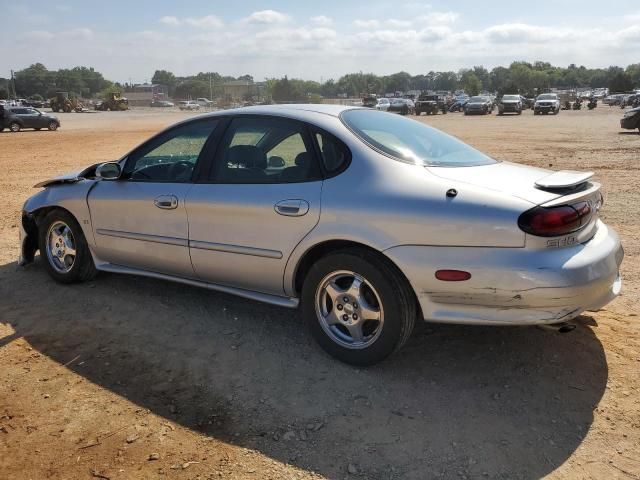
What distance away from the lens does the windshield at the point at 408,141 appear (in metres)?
3.53

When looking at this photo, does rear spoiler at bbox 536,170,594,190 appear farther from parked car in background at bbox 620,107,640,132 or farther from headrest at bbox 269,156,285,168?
parked car in background at bbox 620,107,640,132

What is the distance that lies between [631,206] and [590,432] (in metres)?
6.04

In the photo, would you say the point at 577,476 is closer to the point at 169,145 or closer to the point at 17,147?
the point at 169,145

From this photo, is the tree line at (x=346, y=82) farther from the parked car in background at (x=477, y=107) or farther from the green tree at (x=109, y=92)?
the parked car in background at (x=477, y=107)

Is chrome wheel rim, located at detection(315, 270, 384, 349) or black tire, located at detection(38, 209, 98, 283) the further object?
black tire, located at detection(38, 209, 98, 283)

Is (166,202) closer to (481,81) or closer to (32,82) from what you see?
(32,82)

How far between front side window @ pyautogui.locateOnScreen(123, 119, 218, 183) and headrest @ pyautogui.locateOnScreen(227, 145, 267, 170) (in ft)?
0.95

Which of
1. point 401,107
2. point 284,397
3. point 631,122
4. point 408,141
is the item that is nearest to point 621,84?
point 401,107

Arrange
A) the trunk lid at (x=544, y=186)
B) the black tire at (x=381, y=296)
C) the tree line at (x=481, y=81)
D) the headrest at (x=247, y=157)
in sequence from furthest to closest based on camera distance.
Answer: the tree line at (x=481, y=81) < the headrest at (x=247, y=157) < the black tire at (x=381, y=296) < the trunk lid at (x=544, y=186)

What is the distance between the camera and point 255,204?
373 cm

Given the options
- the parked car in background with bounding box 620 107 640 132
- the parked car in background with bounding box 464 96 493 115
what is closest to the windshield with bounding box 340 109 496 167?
the parked car in background with bounding box 620 107 640 132

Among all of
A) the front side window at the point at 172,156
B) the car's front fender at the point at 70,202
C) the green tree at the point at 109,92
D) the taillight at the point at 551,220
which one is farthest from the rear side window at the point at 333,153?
the green tree at the point at 109,92

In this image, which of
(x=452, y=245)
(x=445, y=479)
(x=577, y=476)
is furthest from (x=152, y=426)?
(x=577, y=476)

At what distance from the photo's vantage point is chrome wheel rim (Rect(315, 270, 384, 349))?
11.1 ft
